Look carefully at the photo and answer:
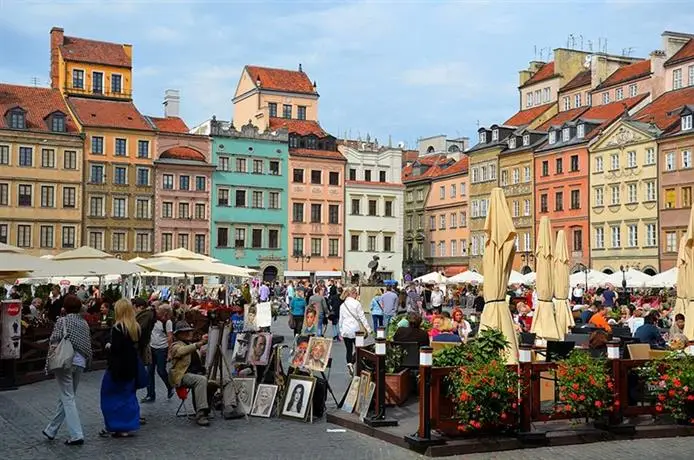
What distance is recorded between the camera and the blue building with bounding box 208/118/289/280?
66.4 meters

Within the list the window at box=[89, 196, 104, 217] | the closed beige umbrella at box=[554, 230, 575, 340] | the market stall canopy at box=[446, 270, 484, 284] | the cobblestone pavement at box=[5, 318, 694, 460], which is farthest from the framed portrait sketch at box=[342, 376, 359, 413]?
the window at box=[89, 196, 104, 217]

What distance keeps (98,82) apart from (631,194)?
36.3 meters

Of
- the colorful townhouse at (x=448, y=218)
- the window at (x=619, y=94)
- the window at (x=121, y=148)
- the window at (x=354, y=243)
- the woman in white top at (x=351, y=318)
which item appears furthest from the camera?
the colorful townhouse at (x=448, y=218)

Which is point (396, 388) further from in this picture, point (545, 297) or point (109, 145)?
point (109, 145)

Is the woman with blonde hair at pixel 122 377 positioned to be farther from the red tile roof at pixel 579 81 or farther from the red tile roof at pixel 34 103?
the red tile roof at pixel 579 81

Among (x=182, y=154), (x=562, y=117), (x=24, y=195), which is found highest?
(x=562, y=117)

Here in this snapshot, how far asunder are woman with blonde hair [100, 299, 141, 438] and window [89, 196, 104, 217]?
52092 millimetres

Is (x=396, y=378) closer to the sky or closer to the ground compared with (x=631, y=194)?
closer to the ground

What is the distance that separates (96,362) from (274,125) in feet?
177

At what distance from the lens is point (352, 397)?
1231cm

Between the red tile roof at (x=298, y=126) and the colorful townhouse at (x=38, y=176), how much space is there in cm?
1653

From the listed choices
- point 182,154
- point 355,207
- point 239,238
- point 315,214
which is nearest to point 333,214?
point 315,214

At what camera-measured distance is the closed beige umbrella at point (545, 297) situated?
1867 cm

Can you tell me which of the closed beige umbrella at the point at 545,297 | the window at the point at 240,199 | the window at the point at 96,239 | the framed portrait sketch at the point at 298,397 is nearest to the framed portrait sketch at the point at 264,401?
the framed portrait sketch at the point at 298,397
